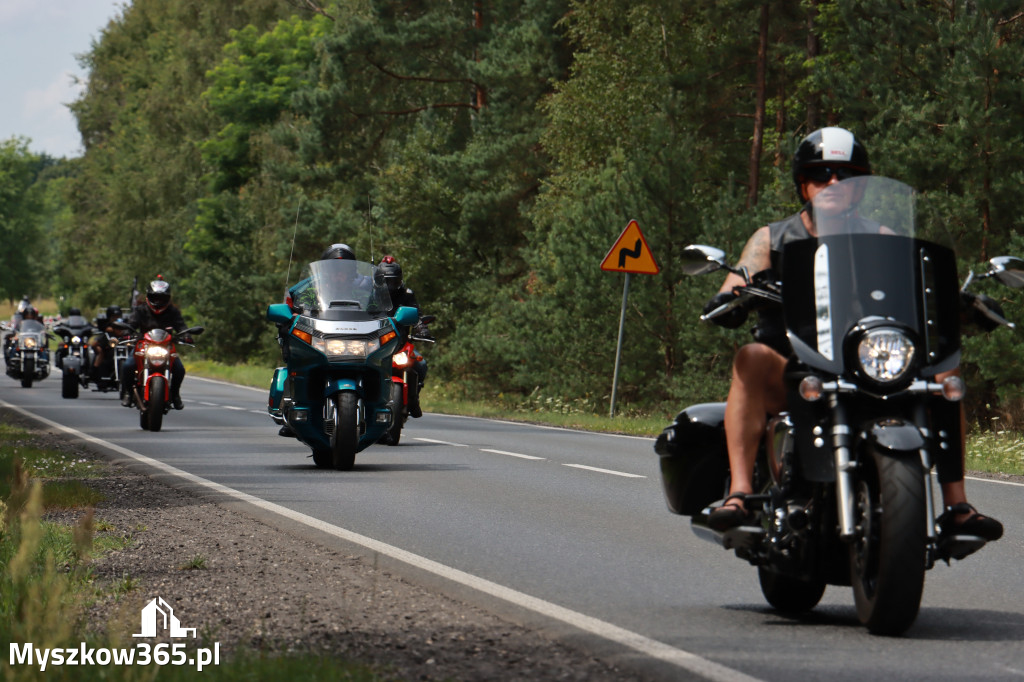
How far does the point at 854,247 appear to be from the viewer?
6.18 meters

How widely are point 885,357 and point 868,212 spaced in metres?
0.74

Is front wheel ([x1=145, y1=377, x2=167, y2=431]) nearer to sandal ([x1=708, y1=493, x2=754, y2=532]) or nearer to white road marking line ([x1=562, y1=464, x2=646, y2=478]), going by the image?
white road marking line ([x1=562, y1=464, x2=646, y2=478])

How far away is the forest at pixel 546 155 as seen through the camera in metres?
22.2

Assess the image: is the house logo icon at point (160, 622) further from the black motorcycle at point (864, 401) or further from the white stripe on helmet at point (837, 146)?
the white stripe on helmet at point (837, 146)

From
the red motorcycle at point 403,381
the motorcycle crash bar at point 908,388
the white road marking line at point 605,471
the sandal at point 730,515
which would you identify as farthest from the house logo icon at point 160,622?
the red motorcycle at point 403,381

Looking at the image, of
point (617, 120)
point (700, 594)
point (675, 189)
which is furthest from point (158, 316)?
point (617, 120)

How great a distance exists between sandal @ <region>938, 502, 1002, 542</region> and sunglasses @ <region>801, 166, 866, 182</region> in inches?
57.3

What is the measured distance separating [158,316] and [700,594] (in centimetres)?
1398

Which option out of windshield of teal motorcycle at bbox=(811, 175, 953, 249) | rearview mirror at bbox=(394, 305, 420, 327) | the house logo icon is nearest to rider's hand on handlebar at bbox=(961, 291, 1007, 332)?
windshield of teal motorcycle at bbox=(811, 175, 953, 249)

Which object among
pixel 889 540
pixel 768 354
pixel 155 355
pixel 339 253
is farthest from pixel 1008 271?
pixel 155 355

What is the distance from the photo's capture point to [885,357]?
584 centimetres

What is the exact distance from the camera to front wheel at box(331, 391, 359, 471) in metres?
13.5

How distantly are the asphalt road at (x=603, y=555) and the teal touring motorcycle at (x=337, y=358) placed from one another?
0.41 m

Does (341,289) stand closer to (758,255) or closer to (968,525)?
(758,255)
